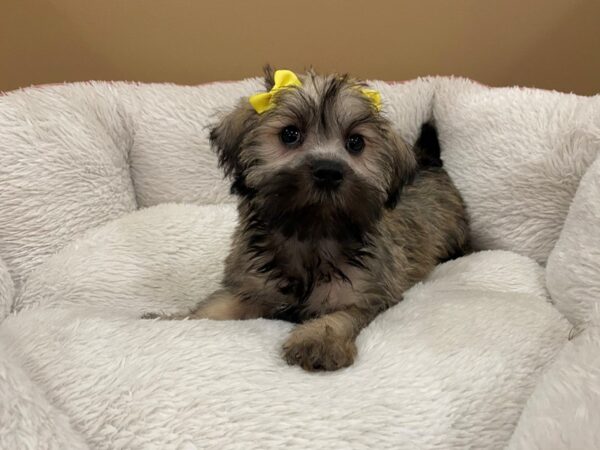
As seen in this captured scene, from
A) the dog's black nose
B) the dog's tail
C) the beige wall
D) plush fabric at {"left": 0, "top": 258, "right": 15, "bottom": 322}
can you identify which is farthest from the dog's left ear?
the beige wall

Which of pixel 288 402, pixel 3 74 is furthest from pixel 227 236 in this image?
pixel 3 74

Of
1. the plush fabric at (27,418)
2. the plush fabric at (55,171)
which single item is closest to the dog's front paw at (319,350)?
the plush fabric at (27,418)

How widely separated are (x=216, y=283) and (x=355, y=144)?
798 millimetres

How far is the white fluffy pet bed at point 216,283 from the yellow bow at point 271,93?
62 centimetres

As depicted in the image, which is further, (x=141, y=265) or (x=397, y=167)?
(x=141, y=265)

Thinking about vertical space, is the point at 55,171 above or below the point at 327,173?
below

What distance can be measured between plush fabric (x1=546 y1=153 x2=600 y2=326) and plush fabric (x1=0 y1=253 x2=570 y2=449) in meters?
0.09

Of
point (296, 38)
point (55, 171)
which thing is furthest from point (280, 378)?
point (296, 38)

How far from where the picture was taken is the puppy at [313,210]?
1.54 metres

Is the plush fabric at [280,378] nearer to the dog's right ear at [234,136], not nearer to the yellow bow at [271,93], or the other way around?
the dog's right ear at [234,136]

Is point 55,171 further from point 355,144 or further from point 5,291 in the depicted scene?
point 355,144

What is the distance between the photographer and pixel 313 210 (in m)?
1.57

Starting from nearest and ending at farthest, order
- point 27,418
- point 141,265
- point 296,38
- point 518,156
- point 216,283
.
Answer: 1. point 27,418
2. point 141,265
3. point 216,283
4. point 518,156
5. point 296,38

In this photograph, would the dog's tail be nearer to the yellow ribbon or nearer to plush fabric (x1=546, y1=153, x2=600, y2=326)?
plush fabric (x1=546, y1=153, x2=600, y2=326)
